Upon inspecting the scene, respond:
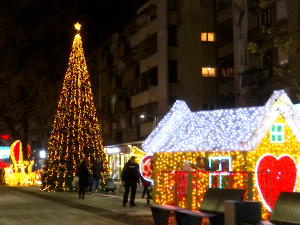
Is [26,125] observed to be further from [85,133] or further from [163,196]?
[163,196]

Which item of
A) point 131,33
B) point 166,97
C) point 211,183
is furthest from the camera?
point 131,33

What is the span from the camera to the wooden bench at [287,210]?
12.5 m

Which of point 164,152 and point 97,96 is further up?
point 97,96

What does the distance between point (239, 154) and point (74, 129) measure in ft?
61.8

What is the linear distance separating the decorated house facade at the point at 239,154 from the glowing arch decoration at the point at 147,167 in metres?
5.10

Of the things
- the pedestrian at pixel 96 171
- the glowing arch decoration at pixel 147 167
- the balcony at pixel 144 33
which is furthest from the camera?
the balcony at pixel 144 33

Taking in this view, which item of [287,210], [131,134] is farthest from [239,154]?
[131,134]

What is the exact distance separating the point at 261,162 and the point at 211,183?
58.0 inches

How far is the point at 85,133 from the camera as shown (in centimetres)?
3638

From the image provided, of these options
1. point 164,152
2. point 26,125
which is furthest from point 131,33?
point 164,152

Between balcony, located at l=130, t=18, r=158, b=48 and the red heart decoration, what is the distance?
113 ft

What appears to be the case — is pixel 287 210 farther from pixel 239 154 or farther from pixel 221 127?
pixel 221 127

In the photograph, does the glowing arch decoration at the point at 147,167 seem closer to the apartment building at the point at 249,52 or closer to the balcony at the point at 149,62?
the apartment building at the point at 249,52

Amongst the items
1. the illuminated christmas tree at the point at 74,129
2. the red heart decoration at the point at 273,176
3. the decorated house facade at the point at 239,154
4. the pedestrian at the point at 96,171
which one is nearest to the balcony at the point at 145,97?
the illuminated christmas tree at the point at 74,129
